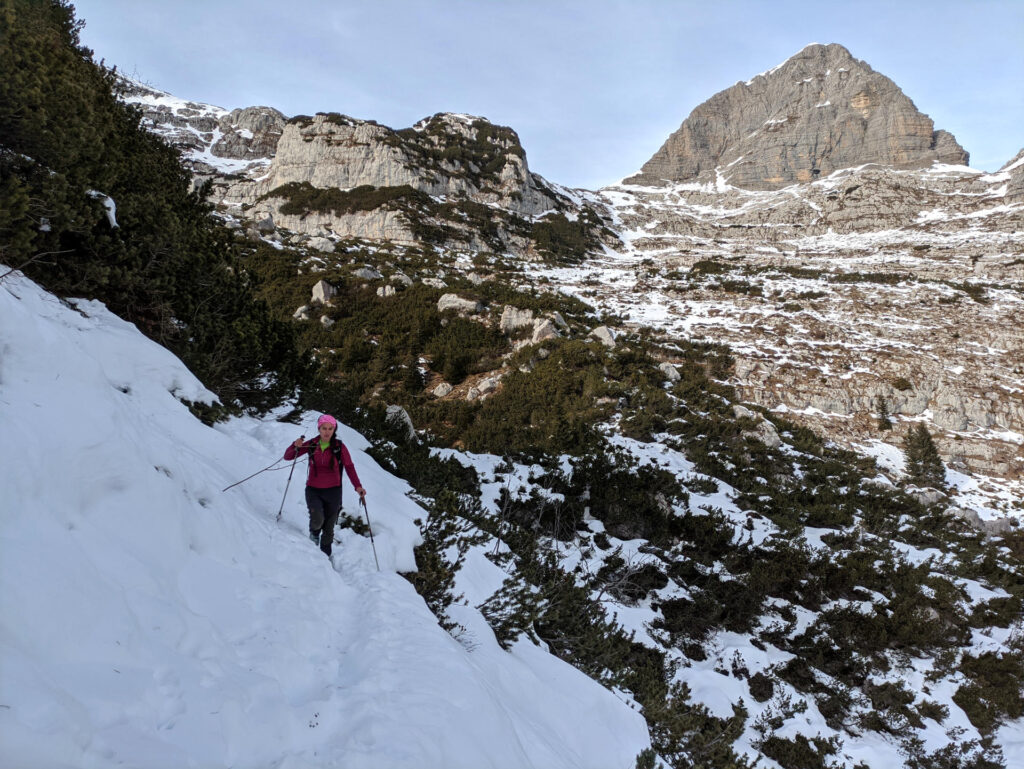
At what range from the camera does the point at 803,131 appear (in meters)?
99.1

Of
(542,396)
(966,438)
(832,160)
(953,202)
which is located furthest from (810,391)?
(832,160)

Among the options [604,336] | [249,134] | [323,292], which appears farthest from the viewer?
[249,134]

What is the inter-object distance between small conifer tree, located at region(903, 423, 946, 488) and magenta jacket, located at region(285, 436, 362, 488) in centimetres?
1673

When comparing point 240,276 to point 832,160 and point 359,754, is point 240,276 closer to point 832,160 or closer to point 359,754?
point 359,754

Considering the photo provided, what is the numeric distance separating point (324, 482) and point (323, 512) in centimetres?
31

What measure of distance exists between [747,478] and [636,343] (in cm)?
855

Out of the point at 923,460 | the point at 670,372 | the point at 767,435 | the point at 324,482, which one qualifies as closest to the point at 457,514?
the point at 324,482

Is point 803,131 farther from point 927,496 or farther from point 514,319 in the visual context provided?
point 927,496

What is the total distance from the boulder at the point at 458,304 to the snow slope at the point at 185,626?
47.6 ft

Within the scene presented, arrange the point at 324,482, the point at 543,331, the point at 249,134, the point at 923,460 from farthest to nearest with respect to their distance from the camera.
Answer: the point at 249,134
the point at 543,331
the point at 923,460
the point at 324,482

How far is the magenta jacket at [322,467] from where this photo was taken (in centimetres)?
441

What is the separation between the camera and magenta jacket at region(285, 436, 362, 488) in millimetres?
4410

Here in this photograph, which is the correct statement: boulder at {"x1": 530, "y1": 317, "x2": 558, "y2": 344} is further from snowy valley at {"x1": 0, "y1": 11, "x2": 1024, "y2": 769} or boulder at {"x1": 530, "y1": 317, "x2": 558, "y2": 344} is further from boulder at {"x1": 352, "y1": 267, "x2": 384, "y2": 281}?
boulder at {"x1": 352, "y1": 267, "x2": 384, "y2": 281}

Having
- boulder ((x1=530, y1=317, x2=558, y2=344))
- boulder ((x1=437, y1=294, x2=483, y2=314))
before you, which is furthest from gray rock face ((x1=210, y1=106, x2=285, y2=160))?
boulder ((x1=530, y1=317, x2=558, y2=344))
